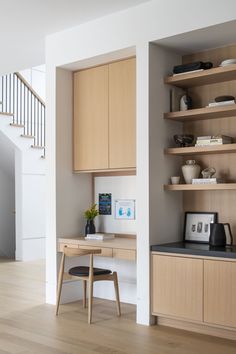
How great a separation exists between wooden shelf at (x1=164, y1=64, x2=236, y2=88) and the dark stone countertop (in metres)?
1.52

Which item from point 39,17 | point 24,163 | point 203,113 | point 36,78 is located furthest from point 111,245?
point 36,78

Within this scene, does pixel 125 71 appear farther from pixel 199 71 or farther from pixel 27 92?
pixel 27 92

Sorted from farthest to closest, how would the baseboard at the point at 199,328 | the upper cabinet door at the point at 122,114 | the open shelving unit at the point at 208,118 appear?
1. the upper cabinet door at the point at 122,114
2. the open shelving unit at the point at 208,118
3. the baseboard at the point at 199,328

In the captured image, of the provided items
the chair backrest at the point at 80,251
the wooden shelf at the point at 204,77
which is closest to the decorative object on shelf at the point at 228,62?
the wooden shelf at the point at 204,77

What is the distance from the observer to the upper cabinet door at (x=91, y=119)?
17.2ft

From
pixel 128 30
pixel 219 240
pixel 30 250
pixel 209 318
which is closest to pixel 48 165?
pixel 128 30

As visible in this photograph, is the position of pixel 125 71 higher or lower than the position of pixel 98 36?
lower

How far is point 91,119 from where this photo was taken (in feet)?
17.6

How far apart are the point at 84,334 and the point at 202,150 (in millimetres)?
1902

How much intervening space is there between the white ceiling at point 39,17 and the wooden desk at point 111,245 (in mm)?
2241

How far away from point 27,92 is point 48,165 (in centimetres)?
412

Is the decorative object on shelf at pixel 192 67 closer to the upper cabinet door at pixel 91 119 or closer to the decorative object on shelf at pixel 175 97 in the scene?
the decorative object on shelf at pixel 175 97

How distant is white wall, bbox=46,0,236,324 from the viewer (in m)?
4.26

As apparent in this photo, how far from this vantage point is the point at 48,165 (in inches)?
216
